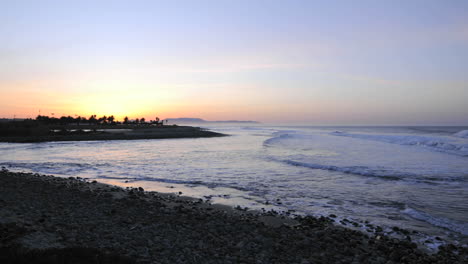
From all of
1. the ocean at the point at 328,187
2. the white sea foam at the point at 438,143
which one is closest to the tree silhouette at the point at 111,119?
the white sea foam at the point at 438,143

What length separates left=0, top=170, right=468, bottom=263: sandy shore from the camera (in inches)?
227

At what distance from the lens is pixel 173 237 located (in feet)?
22.8

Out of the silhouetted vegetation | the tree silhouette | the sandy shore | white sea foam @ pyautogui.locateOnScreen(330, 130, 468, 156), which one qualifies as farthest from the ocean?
the tree silhouette

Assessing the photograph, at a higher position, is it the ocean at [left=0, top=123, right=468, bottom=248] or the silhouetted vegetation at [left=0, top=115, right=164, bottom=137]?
the silhouetted vegetation at [left=0, top=115, right=164, bottom=137]

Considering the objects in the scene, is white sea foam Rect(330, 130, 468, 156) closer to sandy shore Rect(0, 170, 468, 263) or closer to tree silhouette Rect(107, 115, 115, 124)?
sandy shore Rect(0, 170, 468, 263)

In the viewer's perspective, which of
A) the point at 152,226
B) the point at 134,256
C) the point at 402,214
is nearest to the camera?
the point at 134,256

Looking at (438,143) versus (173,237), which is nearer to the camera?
(173,237)

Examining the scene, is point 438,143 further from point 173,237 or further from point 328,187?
point 173,237

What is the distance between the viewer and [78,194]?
11.3 m

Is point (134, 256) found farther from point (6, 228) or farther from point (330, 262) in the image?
point (330, 262)

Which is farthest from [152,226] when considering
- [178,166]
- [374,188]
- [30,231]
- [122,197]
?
[178,166]

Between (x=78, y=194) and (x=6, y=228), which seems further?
(x=78, y=194)

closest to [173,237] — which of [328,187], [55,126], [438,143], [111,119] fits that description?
[328,187]

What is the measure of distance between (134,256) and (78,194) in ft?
22.6
